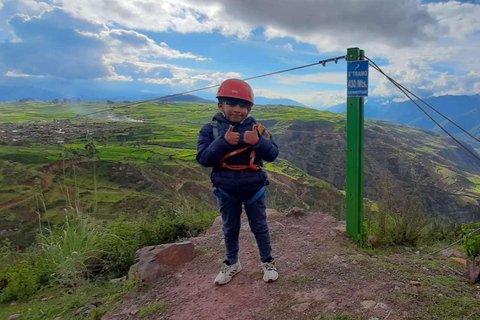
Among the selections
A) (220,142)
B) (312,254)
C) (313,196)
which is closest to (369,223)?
(312,254)

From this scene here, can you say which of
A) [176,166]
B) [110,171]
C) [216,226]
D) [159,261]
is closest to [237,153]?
[159,261]

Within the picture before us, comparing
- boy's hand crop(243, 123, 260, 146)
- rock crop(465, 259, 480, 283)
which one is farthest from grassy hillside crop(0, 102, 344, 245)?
rock crop(465, 259, 480, 283)

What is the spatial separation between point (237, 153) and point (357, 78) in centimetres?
171

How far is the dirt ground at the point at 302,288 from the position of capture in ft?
7.86

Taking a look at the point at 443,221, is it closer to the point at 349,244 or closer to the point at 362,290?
the point at 349,244

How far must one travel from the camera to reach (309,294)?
265 cm

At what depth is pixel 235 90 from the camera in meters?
2.67

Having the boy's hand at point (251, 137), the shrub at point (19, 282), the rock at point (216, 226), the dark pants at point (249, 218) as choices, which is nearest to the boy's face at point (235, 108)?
the boy's hand at point (251, 137)

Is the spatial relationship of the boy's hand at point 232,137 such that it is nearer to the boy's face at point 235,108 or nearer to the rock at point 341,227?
the boy's face at point 235,108

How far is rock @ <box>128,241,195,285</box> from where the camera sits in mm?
3434

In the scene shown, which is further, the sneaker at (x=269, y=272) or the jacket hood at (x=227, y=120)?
the sneaker at (x=269, y=272)

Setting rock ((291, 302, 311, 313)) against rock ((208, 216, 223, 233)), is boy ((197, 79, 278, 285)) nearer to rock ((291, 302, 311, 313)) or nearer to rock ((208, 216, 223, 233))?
rock ((291, 302, 311, 313))

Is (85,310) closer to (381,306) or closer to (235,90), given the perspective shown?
(235,90)

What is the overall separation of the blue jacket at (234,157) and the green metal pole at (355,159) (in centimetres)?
126
